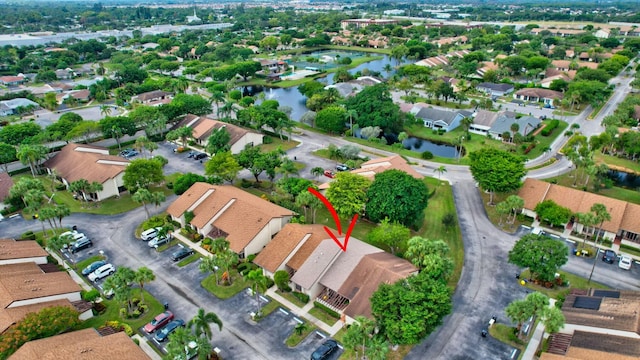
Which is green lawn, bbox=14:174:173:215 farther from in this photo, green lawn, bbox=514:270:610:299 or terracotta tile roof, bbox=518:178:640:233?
terracotta tile roof, bbox=518:178:640:233

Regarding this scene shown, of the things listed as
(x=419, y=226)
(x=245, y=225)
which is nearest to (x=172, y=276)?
(x=245, y=225)

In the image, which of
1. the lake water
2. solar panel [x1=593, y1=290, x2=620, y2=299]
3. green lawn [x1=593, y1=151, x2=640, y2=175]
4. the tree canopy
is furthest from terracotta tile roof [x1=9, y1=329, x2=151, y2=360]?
green lawn [x1=593, y1=151, x2=640, y2=175]

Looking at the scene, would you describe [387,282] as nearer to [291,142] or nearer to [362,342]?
[362,342]

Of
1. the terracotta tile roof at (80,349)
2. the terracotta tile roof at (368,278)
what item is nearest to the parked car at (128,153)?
the terracotta tile roof at (80,349)

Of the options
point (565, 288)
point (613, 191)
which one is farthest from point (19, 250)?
point (613, 191)

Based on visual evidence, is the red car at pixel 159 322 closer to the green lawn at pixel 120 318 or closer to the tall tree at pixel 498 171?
the green lawn at pixel 120 318
